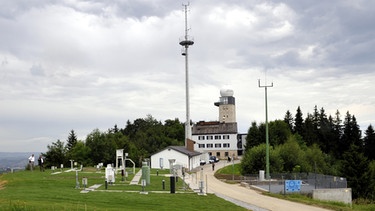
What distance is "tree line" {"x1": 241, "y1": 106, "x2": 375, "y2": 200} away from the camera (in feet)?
179

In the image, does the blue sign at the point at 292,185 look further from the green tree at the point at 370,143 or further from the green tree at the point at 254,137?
the green tree at the point at 370,143

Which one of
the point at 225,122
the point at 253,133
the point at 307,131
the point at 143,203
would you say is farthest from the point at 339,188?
the point at 225,122

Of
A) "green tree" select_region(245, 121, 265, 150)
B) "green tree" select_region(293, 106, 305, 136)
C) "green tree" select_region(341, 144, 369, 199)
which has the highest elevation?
"green tree" select_region(293, 106, 305, 136)

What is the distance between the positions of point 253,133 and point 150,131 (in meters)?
41.3

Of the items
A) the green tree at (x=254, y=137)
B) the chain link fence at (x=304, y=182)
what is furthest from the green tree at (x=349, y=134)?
the chain link fence at (x=304, y=182)

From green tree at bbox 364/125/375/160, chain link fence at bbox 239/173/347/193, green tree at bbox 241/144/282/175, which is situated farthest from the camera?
green tree at bbox 364/125/375/160

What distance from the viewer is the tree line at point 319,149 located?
54688mm

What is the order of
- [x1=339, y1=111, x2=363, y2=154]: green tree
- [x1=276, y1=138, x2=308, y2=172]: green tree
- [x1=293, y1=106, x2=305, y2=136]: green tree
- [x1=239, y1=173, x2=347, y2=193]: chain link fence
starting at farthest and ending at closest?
[x1=293, y1=106, x2=305, y2=136]: green tree, [x1=339, y1=111, x2=363, y2=154]: green tree, [x1=276, y1=138, x2=308, y2=172]: green tree, [x1=239, y1=173, x2=347, y2=193]: chain link fence

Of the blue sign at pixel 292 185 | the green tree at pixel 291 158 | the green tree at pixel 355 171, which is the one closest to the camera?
the blue sign at pixel 292 185

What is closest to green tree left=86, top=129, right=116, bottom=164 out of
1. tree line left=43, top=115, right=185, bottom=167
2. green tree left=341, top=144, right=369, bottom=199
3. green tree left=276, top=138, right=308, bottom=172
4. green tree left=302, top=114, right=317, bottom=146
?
tree line left=43, top=115, right=185, bottom=167

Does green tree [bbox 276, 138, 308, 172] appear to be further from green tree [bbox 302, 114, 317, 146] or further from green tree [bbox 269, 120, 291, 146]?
green tree [bbox 302, 114, 317, 146]

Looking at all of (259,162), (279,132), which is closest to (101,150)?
(259,162)

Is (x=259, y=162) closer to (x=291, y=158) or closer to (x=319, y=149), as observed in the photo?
(x=291, y=158)

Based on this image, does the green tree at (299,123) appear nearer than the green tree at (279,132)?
No
